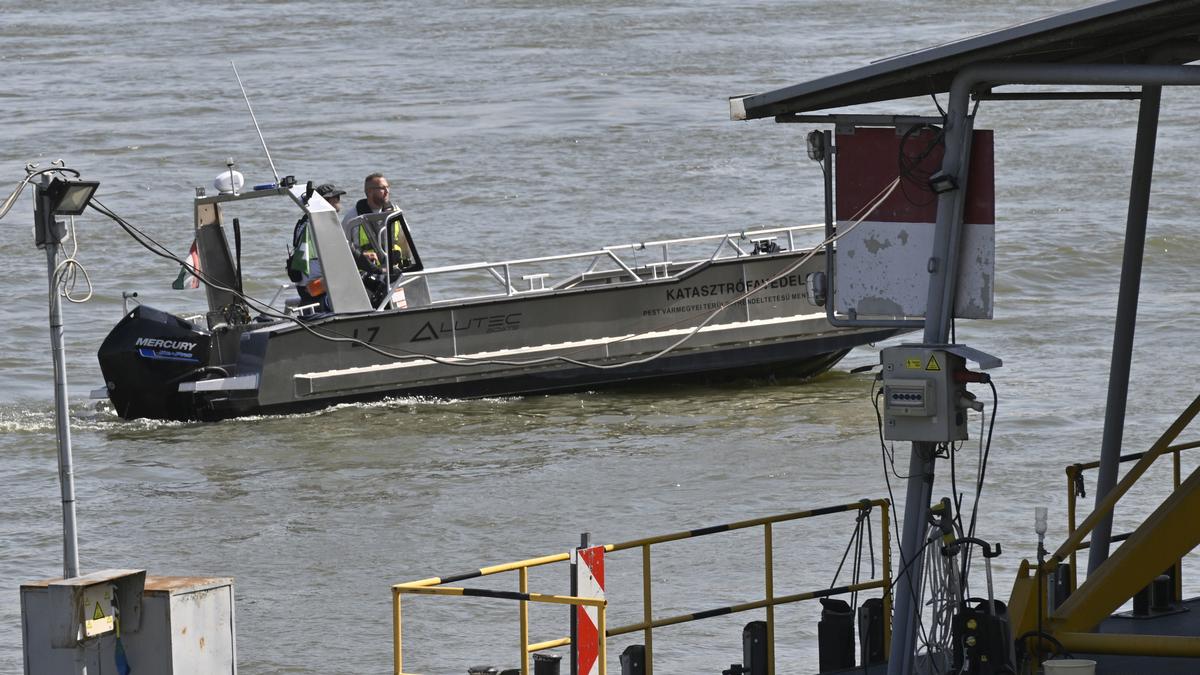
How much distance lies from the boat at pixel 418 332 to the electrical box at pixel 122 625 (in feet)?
30.9

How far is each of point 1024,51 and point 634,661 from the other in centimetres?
276

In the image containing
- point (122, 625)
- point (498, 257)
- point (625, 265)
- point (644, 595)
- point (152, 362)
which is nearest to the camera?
point (122, 625)

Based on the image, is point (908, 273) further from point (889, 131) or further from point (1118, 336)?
point (1118, 336)

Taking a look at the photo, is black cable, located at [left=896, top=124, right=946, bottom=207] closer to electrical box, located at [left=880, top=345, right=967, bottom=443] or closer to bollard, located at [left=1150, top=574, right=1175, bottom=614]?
electrical box, located at [left=880, top=345, right=967, bottom=443]

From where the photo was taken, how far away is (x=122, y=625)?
7.17 meters

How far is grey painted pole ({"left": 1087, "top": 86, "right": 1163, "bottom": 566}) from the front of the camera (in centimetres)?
795

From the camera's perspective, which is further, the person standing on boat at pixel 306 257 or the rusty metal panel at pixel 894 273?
the person standing on boat at pixel 306 257

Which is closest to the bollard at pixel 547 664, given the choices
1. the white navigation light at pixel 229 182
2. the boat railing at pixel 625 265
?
the boat railing at pixel 625 265

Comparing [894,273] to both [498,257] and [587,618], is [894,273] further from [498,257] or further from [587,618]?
[498,257]

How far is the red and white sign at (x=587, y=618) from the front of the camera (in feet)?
22.4

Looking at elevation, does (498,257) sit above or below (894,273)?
above

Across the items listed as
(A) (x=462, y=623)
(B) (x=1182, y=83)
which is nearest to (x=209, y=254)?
(A) (x=462, y=623)

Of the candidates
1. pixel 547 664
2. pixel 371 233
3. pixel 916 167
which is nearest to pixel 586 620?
pixel 547 664

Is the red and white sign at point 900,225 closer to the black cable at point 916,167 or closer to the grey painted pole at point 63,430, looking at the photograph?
the black cable at point 916,167
